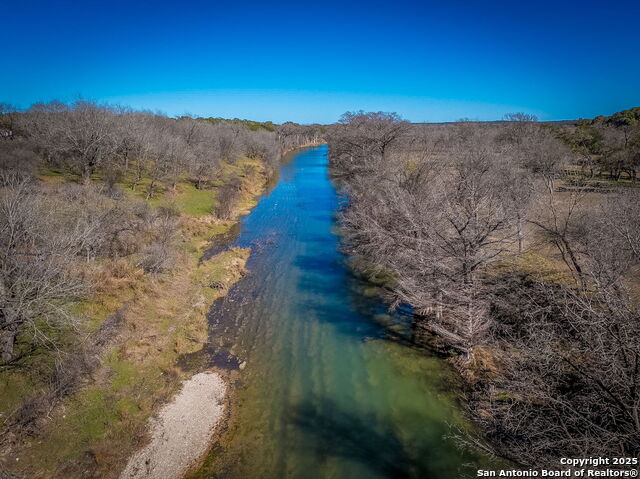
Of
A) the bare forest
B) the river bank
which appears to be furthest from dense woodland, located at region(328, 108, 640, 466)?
the bare forest

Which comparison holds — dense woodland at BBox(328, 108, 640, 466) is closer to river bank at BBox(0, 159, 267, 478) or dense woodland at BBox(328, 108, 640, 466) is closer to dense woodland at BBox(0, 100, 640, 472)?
dense woodland at BBox(0, 100, 640, 472)

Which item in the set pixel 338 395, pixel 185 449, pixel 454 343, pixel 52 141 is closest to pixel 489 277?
pixel 454 343

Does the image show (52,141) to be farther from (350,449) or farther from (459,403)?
(459,403)

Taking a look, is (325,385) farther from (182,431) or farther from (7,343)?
(7,343)

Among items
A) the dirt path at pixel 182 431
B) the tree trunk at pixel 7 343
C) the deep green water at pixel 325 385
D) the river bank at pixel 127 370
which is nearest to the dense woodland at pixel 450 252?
the tree trunk at pixel 7 343

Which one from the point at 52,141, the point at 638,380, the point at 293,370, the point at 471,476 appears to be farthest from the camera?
the point at 52,141
